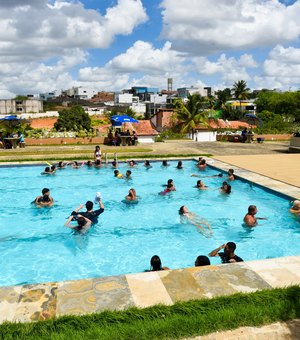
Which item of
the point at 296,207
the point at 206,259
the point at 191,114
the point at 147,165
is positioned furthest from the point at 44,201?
the point at 191,114

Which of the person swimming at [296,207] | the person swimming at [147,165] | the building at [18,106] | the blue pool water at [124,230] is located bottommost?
the blue pool water at [124,230]

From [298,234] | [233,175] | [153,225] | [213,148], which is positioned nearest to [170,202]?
[153,225]

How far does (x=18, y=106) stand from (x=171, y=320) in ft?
444

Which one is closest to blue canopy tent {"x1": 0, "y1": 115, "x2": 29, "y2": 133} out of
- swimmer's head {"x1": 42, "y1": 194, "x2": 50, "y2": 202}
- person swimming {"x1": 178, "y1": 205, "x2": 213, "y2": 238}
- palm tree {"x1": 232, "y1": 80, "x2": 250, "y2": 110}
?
swimmer's head {"x1": 42, "y1": 194, "x2": 50, "y2": 202}

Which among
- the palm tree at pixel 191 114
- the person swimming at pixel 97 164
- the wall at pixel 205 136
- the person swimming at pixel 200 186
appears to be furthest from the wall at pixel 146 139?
the person swimming at pixel 200 186

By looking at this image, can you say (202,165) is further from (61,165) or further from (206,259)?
(206,259)

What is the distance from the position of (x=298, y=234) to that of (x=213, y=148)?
18.8 m

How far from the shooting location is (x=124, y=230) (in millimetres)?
12344

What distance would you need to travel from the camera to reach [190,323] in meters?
5.09

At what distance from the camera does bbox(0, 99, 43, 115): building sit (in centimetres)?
12412

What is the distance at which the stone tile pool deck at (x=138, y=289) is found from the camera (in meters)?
5.51

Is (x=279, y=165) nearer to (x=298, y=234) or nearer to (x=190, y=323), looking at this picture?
(x=298, y=234)

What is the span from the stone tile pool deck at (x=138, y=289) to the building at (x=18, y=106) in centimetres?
12629

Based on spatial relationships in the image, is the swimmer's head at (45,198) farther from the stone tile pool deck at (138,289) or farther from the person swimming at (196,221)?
the stone tile pool deck at (138,289)
